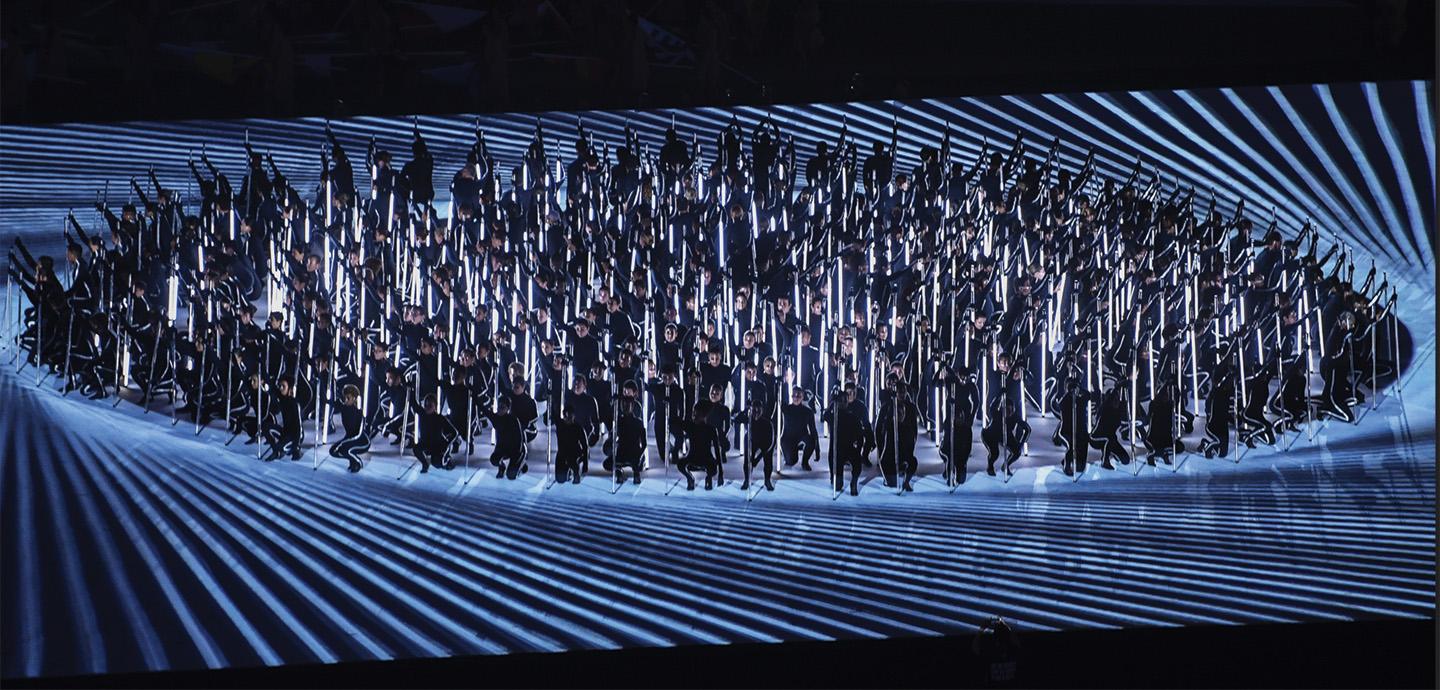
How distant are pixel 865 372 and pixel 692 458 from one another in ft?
4.00

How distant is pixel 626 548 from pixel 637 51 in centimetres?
366

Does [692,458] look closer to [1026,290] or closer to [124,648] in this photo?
[1026,290]

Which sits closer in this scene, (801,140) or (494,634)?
(494,634)

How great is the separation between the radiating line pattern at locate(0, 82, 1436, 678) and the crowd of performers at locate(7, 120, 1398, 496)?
0.22 meters

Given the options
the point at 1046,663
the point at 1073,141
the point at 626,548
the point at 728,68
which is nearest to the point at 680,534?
the point at 626,548

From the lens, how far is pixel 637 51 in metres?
10.2

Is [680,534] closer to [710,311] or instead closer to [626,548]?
[626,548]

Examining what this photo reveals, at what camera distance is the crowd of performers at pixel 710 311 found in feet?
29.3

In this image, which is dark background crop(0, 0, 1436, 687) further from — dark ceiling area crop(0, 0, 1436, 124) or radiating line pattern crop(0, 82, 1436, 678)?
radiating line pattern crop(0, 82, 1436, 678)

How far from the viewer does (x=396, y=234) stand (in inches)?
372

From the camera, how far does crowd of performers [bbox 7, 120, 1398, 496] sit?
29.3 ft

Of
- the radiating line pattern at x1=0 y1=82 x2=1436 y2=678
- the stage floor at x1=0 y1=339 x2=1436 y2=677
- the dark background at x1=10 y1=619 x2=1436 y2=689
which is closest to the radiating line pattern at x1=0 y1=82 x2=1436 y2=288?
the radiating line pattern at x1=0 y1=82 x2=1436 y2=678

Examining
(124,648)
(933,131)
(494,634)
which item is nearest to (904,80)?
(933,131)

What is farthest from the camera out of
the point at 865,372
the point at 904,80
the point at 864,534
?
the point at 904,80
